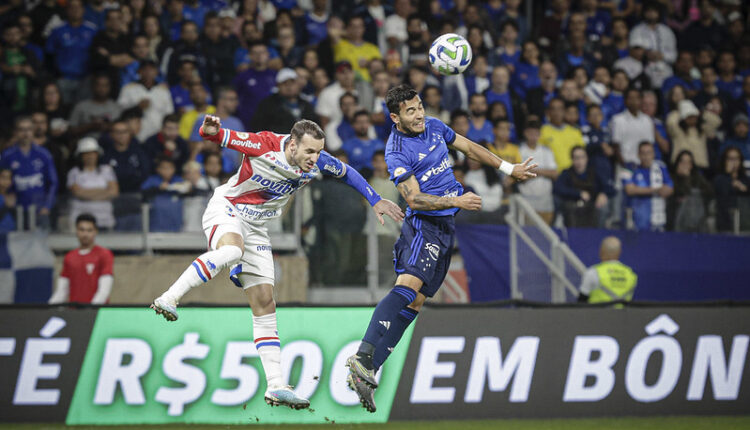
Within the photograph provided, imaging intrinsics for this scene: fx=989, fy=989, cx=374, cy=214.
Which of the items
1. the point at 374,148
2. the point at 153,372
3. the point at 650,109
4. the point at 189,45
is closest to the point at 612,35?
the point at 650,109

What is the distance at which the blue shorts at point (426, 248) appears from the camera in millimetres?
9266

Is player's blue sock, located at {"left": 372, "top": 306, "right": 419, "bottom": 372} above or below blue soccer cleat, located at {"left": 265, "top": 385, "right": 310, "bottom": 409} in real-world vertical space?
above

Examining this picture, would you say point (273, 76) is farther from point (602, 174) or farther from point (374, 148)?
point (602, 174)

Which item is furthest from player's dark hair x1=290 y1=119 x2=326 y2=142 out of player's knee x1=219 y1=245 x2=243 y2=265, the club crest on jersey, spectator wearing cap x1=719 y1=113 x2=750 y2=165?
spectator wearing cap x1=719 y1=113 x2=750 y2=165

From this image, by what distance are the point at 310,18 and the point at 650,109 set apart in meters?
6.15

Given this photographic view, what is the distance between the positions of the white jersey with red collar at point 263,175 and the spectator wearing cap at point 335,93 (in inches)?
226

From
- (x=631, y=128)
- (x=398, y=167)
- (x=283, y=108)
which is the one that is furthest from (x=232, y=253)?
(x=631, y=128)

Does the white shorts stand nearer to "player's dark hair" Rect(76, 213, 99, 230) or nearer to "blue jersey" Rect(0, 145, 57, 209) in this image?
"player's dark hair" Rect(76, 213, 99, 230)

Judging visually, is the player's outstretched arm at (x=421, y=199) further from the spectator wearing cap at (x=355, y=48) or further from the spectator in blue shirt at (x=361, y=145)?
the spectator wearing cap at (x=355, y=48)

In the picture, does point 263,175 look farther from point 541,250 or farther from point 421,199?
point 541,250

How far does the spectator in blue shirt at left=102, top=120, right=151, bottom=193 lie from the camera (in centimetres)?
1366

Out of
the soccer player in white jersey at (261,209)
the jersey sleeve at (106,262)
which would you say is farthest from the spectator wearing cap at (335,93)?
the soccer player in white jersey at (261,209)

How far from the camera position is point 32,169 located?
1339 centimetres

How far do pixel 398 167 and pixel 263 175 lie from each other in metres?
1.28
